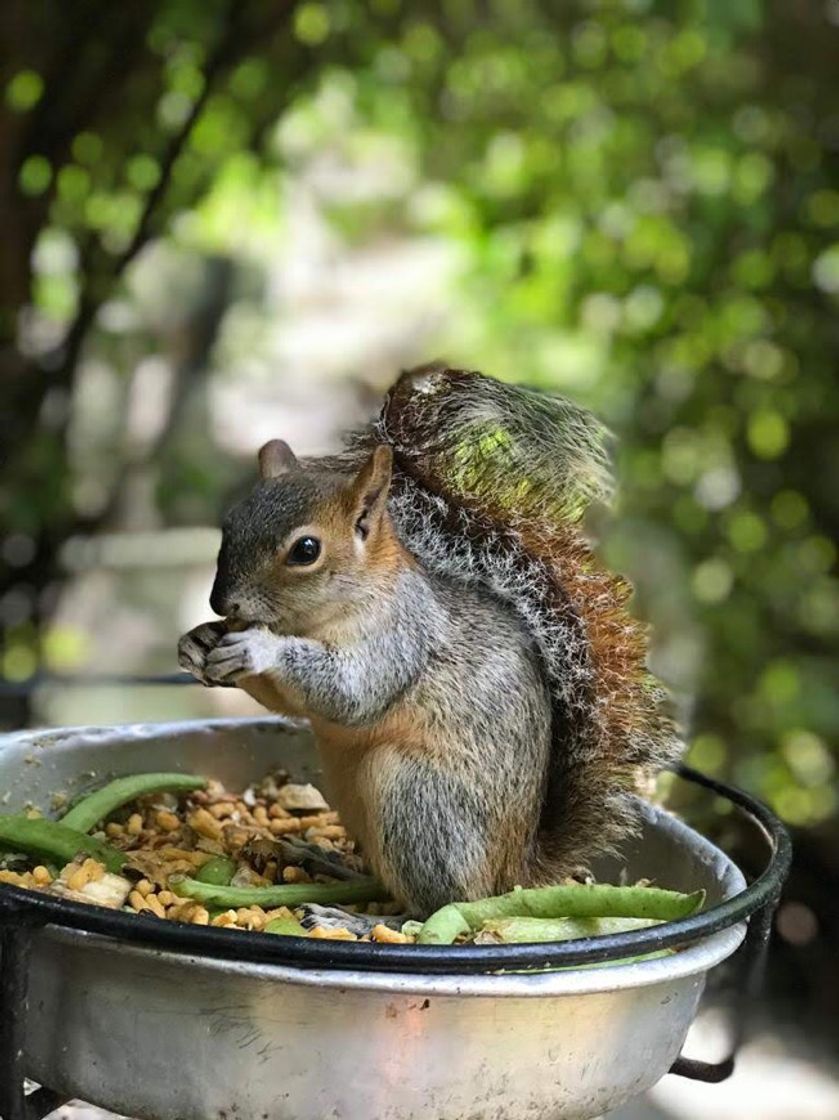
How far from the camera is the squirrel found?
91cm

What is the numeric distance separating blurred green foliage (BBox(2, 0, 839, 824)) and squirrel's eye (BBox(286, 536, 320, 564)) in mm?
1455

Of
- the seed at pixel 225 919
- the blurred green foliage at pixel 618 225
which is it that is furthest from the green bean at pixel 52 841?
the blurred green foliage at pixel 618 225

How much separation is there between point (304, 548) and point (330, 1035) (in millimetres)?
312

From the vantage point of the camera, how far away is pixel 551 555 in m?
1.00

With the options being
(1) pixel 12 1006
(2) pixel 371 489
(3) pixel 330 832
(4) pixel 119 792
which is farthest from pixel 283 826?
(1) pixel 12 1006

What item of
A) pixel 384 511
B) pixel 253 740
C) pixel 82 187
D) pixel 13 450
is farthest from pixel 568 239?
pixel 384 511

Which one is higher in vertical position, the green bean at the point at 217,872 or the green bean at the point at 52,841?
the green bean at the point at 52,841

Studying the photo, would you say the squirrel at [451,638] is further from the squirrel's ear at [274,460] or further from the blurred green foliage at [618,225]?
the blurred green foliage at [618,225]

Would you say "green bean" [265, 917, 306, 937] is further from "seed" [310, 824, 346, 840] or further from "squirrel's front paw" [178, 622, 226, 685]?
"seed" [310, 824, 346, 840]

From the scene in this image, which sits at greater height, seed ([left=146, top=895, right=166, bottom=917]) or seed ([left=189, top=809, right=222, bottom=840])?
seed ([left=146, top=895, right=166, bottom=917])

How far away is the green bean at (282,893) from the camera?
2.91 ft

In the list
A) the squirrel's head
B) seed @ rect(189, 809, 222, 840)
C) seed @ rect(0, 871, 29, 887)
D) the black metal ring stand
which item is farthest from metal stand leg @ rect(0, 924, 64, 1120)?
seed @ rect(189, 809, 222, 840)

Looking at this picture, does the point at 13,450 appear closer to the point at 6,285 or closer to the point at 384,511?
the point at 6,285

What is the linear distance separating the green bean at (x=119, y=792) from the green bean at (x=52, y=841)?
34 millimetres
